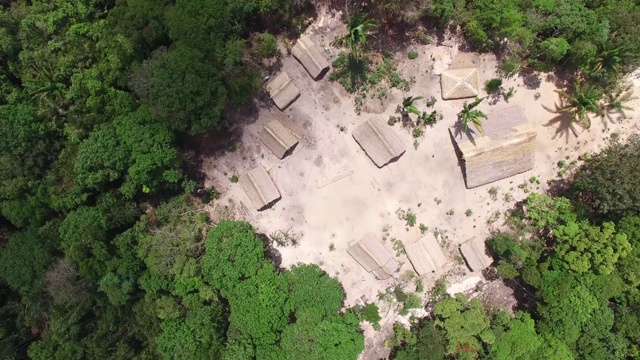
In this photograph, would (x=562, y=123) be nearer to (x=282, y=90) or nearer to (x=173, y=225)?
(x=282, y=90)

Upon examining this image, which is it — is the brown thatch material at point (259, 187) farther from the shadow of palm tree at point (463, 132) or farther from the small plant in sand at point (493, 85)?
the small plant in sand at point (493, 85)

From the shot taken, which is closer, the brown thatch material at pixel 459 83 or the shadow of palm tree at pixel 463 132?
the shadow of palm tree at pixel 463 132

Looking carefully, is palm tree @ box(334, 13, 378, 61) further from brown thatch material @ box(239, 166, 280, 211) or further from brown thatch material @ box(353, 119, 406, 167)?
brown thatch material @ box(239, 166, 280, 211)

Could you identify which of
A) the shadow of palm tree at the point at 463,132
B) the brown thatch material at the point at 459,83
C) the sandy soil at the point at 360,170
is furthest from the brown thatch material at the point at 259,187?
the brown thatch material at the point at 459,83

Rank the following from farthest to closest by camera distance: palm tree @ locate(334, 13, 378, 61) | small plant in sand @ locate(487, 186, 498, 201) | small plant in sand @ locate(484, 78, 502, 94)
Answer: small plant in sand @ locate(487, 186, 498, 201)
small plant in sand @ locate(484, 78, 502, 94)
palm tree @ locate(334, 13, 378, 61)

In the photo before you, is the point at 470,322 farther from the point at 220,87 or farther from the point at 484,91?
the point at 220,87

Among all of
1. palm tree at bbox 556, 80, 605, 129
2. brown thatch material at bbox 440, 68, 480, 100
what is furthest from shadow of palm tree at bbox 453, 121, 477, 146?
palm tree at bbox 556, 80, 605, 129

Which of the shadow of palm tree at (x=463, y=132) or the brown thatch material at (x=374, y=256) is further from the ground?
the shadow of palm tree at (x=463, y=132)
